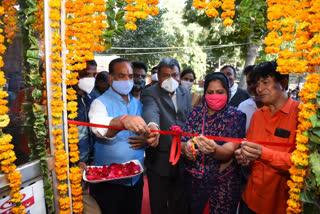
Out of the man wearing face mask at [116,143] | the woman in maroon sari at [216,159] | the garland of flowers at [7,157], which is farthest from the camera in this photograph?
the man wearing face mask at [116,143]

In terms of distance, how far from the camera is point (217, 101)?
256 cm

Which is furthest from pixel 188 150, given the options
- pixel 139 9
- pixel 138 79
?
pixel 138 79

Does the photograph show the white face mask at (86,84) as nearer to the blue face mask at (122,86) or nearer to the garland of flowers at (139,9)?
the blue face mask at (122,86)

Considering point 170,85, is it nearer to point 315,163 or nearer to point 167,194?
point 167,194

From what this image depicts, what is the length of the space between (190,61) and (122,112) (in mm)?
22514

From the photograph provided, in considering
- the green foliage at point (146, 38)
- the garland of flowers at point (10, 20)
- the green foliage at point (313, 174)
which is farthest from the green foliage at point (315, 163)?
the green foliage at point (146, 38)

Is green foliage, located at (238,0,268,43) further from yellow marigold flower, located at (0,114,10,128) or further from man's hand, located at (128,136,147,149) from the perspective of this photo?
yellow marigold flower, located at (0,114,10,128)

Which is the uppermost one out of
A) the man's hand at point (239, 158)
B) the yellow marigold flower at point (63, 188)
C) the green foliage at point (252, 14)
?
the green foliage at point (252, 14)

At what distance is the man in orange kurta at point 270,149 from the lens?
205cm

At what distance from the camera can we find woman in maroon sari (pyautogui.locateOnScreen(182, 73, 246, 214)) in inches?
96.7

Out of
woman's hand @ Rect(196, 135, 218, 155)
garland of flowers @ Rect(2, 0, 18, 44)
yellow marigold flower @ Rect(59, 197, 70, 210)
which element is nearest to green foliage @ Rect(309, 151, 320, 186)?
woman's hand @ Rect(196, 135, 218, 155)

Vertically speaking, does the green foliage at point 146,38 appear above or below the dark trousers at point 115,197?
above

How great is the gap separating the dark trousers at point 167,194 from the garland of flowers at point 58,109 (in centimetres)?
110

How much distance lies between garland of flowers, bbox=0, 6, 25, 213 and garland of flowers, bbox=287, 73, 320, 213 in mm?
2171
